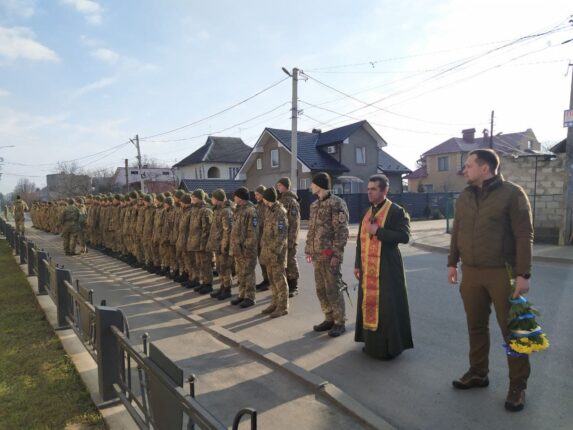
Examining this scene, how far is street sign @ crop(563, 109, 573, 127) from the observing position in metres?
12.2

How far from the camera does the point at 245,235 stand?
6891 millimetres

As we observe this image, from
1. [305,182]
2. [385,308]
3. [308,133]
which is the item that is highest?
[308,133]

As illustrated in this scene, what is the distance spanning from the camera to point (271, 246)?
248 inches

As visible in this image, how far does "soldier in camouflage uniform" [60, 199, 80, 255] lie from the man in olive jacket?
13459 mm

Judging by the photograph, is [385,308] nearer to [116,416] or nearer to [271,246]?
[271,246]

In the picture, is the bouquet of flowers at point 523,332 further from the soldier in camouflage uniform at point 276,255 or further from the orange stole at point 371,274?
the soldier in camouflage uniform at point 276,255

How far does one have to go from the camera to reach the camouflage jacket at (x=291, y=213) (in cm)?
790

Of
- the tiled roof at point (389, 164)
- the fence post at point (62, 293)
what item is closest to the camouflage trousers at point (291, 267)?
the fence post at point (62, 293)

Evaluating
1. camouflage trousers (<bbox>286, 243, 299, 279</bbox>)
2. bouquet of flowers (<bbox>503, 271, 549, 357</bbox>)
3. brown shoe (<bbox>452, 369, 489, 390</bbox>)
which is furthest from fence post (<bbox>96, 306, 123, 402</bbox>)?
camouflage trousers (<bbox>286, 243, 299, 279</bbox>)

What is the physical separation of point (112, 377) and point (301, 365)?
1.94 metres

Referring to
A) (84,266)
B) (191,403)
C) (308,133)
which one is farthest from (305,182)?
(191,403)

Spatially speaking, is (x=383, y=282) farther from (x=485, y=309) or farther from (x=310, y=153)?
(x=310, y=153)

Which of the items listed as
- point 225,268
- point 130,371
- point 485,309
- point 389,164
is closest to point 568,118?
point 225,268

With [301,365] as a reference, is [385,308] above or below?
above
